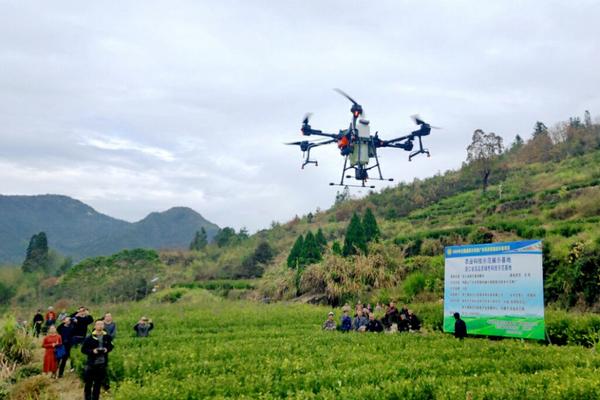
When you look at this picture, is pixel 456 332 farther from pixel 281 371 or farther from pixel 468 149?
pixel 468 149

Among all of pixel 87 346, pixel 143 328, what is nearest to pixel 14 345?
pixel 143 328

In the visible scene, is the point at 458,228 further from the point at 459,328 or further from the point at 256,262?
the point at 256,262

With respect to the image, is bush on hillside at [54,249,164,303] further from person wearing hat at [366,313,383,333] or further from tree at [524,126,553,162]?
tree at [524,126,553,162]

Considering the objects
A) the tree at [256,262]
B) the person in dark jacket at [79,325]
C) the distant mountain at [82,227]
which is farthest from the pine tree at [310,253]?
the distant mountain at [82,227]

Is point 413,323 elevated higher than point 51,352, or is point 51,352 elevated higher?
point 413,323

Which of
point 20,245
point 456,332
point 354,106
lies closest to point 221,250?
point 354,106

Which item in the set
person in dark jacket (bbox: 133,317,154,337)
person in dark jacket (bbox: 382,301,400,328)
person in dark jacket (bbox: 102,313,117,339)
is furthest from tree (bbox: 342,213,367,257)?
person in dark jacket (bbox: 102,313,117,339)

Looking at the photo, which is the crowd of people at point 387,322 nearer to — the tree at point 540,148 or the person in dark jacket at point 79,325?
the person in dark jacket at point 79,325
